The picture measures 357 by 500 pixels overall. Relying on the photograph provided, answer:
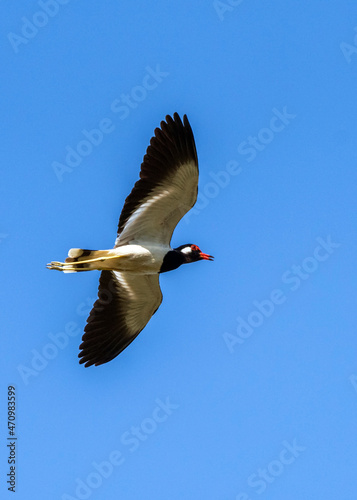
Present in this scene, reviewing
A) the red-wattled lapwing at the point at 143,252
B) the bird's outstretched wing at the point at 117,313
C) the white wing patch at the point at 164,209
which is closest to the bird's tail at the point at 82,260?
the red-wattled lapwing at the point at 143,252

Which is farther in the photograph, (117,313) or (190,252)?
(117,313)

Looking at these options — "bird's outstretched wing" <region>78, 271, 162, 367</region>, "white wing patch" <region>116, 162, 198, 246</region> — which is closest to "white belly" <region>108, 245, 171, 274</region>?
"white wing patch" <region>116, 162, 198, 246</region>

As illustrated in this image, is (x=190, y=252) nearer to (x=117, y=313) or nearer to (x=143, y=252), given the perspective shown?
(x=143, y=252)

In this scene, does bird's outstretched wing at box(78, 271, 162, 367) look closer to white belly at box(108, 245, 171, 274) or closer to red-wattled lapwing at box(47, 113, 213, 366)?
red-wattled lapwing at box(47, 113, 213, 366)

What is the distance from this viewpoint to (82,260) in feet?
58.8

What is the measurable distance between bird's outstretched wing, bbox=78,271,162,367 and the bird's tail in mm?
937

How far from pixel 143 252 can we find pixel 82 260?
1070 millimetres

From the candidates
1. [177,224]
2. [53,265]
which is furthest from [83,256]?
[177,224]

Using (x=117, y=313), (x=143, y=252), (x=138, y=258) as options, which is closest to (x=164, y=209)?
(x=143, y=252)

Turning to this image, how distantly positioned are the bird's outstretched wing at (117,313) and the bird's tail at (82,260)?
937mm

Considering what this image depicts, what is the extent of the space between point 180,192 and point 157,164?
0.64 meters

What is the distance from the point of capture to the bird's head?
1819 cm

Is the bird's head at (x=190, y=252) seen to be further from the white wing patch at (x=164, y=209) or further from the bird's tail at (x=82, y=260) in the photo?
the bird's tail at (x=82, y=260)

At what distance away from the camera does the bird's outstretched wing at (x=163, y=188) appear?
17.3 metres
